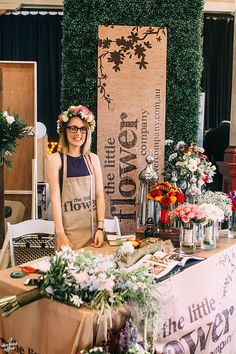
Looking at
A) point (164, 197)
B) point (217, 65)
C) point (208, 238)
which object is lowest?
point (208, 238)

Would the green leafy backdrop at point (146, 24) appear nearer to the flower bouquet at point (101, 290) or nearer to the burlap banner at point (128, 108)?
the burlap banner at point (128, 108)

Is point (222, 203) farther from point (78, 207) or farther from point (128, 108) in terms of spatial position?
point (128, 108)

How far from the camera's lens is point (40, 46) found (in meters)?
8.27

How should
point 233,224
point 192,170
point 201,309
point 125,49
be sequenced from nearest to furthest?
1. point 201,309
2. point 233,224
3. point 192,170
4. point 125,49

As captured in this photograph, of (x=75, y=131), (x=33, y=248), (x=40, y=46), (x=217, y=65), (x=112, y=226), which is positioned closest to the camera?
(x=75, y=131)

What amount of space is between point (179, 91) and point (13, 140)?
5.52ft

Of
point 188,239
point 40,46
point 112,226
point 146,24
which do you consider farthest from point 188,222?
point 40,46

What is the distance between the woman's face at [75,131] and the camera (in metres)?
2.73

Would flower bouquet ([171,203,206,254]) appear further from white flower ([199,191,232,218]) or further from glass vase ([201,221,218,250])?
white flower ([199,191,232,218])

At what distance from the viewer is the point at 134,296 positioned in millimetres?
1791

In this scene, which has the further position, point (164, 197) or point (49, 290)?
point (164, 197)

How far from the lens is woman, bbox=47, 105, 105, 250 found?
271 centimetres

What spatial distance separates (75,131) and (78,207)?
46cm

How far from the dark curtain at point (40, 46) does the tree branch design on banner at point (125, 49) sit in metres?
4.50
